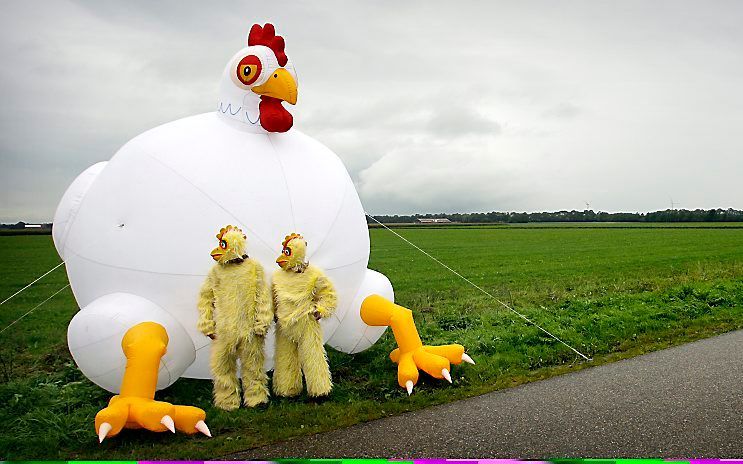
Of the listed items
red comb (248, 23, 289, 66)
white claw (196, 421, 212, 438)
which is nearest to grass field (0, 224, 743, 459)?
white claw (196, 421, 212, 438)

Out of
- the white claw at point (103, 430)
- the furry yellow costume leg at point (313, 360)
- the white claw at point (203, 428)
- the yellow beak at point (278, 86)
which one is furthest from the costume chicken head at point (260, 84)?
the white claw at point (103, 430)

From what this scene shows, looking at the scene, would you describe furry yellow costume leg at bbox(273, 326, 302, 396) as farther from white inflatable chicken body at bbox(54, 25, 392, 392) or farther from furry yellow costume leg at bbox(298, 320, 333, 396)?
white inflatable chicken body at bbox(54, 25, 392, 392)

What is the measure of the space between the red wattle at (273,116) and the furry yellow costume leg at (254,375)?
1847 mm

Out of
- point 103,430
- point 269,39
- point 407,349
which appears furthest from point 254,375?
point 269,39

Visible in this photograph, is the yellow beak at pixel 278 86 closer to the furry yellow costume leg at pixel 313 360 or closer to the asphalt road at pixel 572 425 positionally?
the furry yellow costume leg at pixel 313 360

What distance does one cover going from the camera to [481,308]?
33.1ft

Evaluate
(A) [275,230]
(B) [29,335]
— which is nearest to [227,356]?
(A) [275,230]

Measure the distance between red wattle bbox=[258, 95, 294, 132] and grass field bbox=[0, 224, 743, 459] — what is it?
2406 mm

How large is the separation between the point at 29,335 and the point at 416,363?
A: 650 centimetres

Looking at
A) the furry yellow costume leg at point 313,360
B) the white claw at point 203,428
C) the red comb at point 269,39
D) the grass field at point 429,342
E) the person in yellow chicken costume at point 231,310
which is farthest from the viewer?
the red comb at point 269,39

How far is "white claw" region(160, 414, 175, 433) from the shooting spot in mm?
4156

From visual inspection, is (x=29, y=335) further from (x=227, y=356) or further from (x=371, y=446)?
(x=371, y=446)

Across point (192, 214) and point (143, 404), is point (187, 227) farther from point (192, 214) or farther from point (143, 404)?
point (143, 404)

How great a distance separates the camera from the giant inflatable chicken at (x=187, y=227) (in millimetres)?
4523
